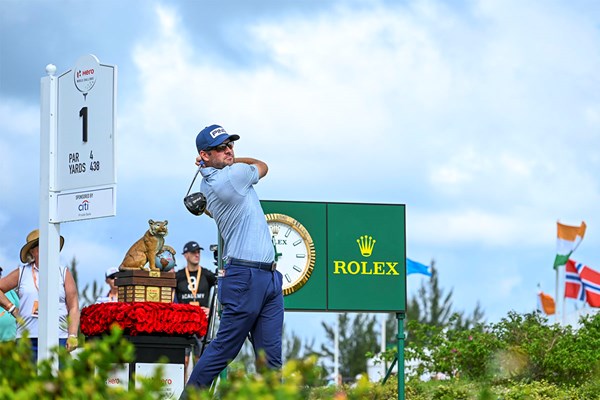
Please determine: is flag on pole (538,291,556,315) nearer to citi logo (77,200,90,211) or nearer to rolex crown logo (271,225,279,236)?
rolex crown logo (271,225,279,236)

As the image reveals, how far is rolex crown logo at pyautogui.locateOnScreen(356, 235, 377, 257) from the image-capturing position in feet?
37.8

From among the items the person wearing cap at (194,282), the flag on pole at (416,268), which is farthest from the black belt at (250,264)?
the flag on pole at (416,268)

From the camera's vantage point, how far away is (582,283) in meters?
36.4

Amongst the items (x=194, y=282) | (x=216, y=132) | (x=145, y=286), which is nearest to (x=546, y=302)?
(x=194, y=282)

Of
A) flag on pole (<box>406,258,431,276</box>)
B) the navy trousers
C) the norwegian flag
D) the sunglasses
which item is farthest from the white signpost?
the norwegian flag

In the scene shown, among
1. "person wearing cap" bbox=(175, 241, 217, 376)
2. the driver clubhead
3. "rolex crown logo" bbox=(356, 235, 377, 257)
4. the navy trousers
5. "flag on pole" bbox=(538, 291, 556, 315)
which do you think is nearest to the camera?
the navy trousers

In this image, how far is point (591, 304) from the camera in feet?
117

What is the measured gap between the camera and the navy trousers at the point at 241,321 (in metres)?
6.96

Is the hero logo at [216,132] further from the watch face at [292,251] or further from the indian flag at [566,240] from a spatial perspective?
the indian flag at [566,240]

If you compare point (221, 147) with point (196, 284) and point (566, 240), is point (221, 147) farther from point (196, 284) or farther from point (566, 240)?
A: point (566, 240)

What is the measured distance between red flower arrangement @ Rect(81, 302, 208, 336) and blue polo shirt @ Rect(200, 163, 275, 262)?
3.33 meters

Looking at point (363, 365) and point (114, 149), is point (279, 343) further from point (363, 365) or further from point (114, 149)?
point (363, 365)

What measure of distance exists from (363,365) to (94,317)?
1166 inches

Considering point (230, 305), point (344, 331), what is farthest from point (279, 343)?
point (344, 331)
